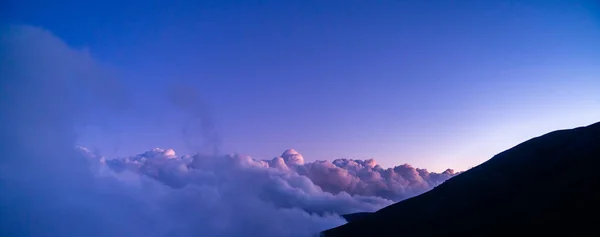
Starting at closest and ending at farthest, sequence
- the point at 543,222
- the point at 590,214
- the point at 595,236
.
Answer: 1. the point at 595,236
2. the point at 590,214
3. the point at 543,222

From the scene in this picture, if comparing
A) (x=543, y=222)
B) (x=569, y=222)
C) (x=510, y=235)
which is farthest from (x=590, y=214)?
(x=510, y=235)

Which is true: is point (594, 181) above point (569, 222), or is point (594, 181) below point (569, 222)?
→ above

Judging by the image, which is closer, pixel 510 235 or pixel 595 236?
pixel 595 236

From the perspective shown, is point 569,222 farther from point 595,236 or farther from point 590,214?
point 595,236

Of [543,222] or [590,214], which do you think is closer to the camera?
[590,214]

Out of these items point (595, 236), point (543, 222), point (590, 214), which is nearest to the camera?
point (595, 236)

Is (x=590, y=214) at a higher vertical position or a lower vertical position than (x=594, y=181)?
lower

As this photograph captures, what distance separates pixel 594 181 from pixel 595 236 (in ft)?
210

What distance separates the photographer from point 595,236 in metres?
151

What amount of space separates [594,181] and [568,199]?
1789 centimetres

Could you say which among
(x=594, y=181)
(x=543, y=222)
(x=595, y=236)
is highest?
(x=594, y=181)

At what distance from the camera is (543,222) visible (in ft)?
634

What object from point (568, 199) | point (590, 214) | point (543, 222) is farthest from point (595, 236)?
point (568, 199)

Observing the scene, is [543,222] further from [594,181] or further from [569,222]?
[594,181]
